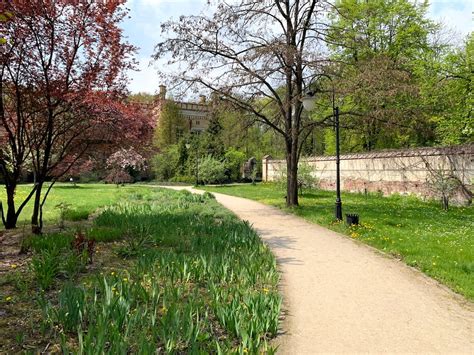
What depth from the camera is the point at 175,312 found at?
3.64 m

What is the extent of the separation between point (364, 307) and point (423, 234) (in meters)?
5.49

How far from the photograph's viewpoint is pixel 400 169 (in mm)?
19391

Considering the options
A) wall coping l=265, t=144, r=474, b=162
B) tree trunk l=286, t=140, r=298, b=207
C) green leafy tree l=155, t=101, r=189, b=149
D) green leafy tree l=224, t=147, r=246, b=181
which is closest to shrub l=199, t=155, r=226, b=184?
green leafy tree l=224, t=147, r=246, b=181

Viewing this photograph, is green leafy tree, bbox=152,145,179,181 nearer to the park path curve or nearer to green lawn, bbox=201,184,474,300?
green lawn, bbox=201,184,474,300

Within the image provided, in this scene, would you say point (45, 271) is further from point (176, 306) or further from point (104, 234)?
point (104, 234)

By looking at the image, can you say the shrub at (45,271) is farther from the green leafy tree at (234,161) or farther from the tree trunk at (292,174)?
the green leafy tree at (234,161)

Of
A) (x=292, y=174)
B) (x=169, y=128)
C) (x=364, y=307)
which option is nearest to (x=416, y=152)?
(x=292, y=174)

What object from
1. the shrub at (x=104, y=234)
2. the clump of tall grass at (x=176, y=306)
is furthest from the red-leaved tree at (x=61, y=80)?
the clump of tall grass at (x=176, y=306)

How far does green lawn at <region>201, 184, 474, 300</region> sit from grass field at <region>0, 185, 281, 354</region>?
291cm

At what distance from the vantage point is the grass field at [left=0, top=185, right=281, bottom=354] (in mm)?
3377

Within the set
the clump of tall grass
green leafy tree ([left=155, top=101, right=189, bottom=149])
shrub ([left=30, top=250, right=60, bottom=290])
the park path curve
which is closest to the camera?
the clump of tall grass

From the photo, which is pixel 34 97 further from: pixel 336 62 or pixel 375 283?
pixel 336 62

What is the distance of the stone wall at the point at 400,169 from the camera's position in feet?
51.8

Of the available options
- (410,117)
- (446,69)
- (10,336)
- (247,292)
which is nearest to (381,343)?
(247,292)
